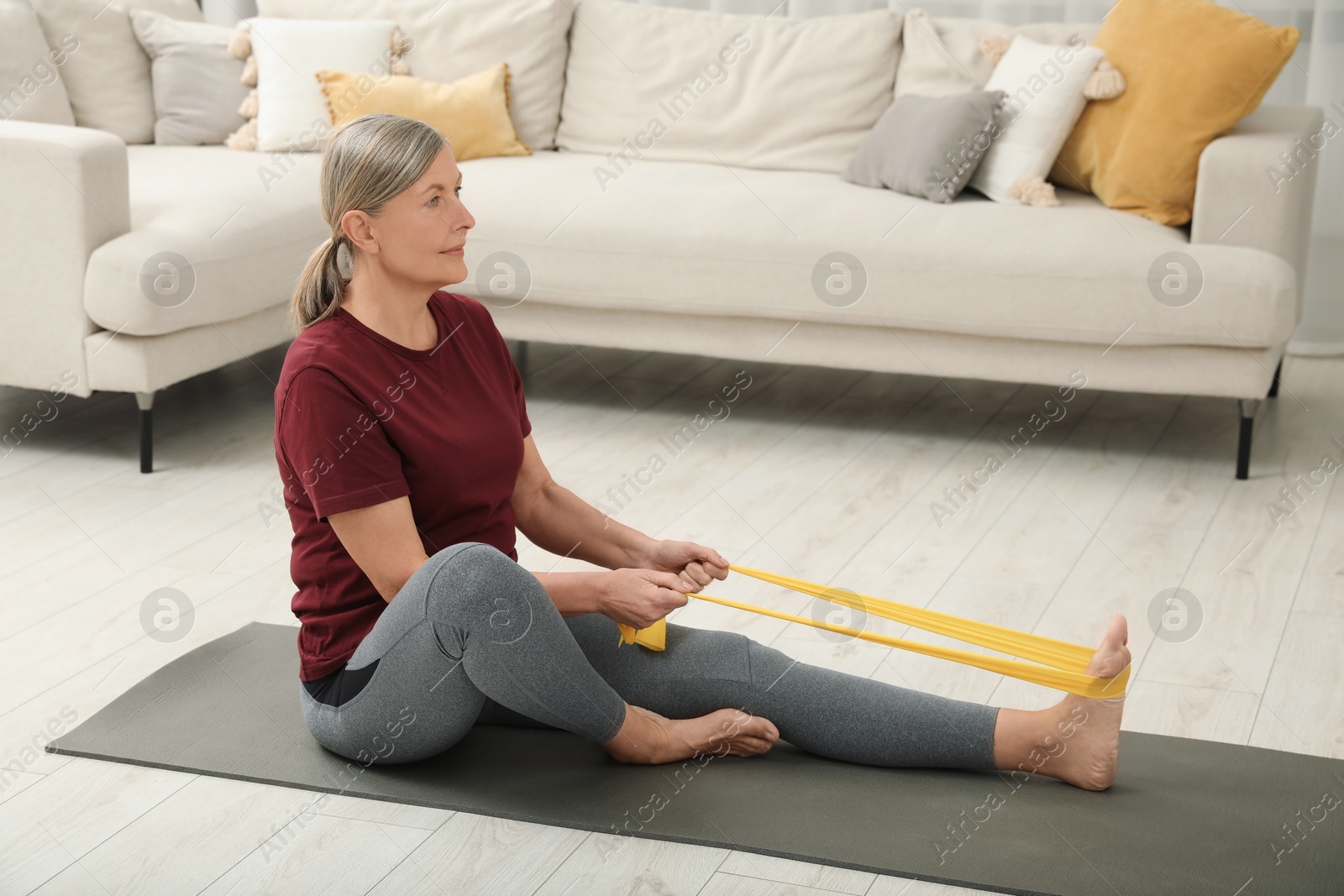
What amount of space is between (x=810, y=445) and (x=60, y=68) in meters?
2.24

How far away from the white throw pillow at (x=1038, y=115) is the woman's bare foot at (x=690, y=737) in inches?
75.1

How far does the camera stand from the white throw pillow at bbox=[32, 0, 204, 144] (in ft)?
12.5

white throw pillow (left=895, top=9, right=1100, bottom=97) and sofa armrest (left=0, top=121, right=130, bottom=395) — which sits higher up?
white throw pillow (left=895, top=9, right=1100, bottom=97)

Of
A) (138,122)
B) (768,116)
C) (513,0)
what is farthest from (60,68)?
(768,116)

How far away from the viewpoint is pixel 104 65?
389 cm

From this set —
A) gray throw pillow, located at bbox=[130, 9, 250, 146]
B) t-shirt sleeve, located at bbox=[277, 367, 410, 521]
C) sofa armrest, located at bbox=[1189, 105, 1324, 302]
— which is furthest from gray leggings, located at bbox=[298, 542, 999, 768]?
gray throw pillow, located at bbox=[130, 9, 250, 146]

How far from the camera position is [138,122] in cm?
398

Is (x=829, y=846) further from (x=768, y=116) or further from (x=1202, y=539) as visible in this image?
(x=768, y=116)

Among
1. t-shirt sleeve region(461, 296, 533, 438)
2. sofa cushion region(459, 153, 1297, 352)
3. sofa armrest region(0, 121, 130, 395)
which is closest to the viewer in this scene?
t-shirt sleeve region(461, 296, 533, 438)

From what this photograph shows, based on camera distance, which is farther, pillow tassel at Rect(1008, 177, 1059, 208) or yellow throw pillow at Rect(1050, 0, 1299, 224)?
pillow tassel at Rect(1008, 177, 1059, 208)

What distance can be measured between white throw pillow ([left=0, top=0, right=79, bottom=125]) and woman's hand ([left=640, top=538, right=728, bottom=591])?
251 cm

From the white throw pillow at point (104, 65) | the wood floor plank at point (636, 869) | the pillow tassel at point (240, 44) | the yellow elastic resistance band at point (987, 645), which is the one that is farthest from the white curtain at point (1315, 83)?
the wood floor plank at point (636, 869)

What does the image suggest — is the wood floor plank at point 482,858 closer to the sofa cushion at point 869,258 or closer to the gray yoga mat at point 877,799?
the gray yoga mat at point 877,799

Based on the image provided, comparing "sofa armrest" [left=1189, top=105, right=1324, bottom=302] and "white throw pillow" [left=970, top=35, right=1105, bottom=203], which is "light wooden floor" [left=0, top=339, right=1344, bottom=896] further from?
"white throw pillow" [left=970, top=35, right=1105, bottom=203]
